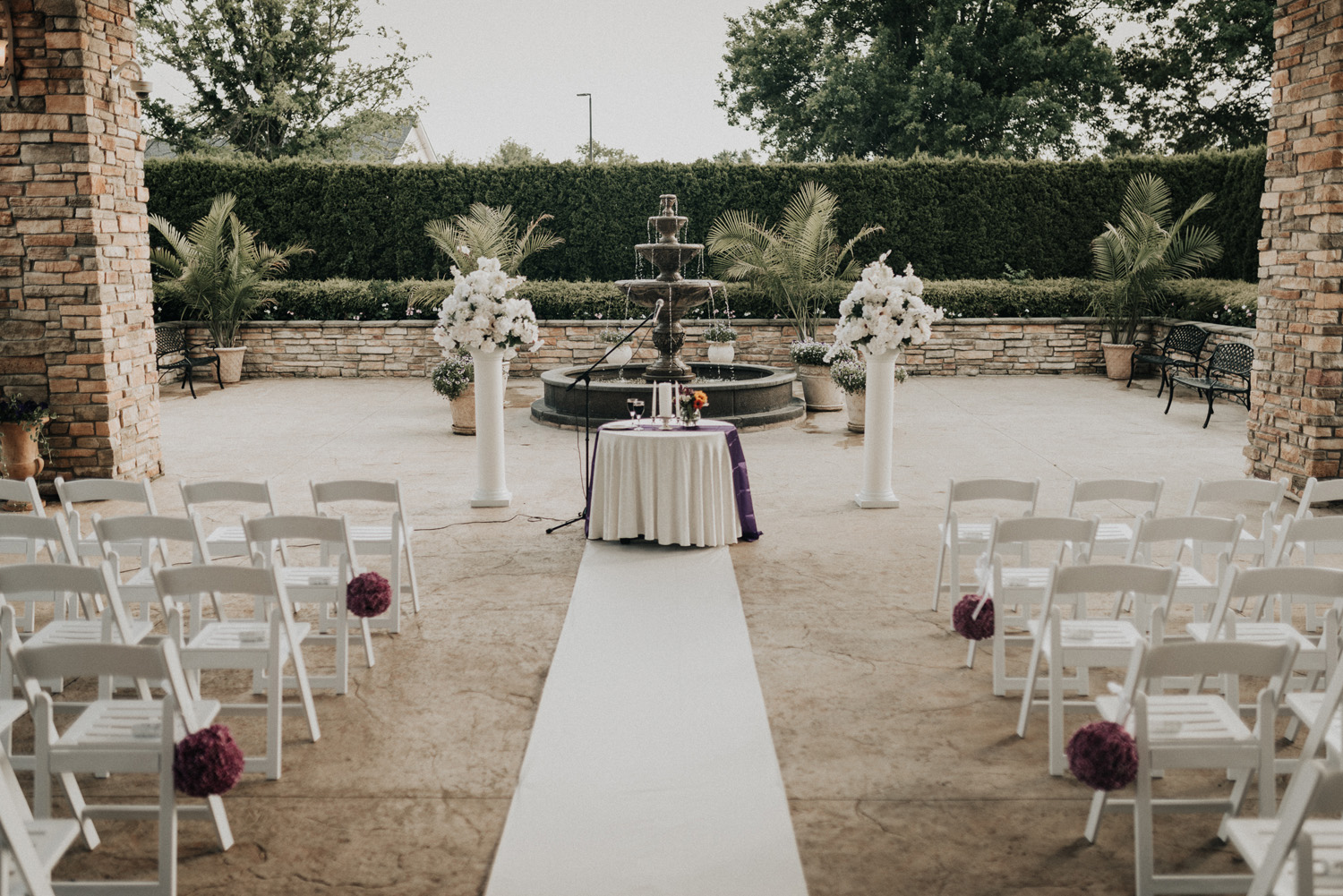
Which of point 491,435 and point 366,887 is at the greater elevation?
point 491,435

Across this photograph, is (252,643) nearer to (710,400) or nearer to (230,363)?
(710,400)

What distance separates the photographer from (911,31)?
24.1 m

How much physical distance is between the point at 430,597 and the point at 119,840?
2.69 metres

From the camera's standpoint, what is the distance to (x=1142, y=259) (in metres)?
15.2

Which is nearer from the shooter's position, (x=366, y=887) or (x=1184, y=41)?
(x=366, y=887)

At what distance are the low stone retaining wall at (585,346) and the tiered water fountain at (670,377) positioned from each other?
2476 millimetres

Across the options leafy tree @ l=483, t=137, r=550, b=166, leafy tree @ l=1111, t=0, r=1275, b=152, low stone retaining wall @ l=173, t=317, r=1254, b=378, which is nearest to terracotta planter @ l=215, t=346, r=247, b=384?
low stone retaining wall @ l=173, t=317, r=1254, b=378

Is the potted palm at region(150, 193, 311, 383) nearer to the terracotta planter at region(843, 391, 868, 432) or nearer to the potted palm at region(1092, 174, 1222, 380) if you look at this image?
the terracotta planter at region(843, 391, 868, 432)

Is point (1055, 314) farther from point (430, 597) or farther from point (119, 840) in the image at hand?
point (119, 840)

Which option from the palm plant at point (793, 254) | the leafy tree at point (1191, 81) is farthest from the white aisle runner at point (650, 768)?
the leafy tree at point (1191, 81)

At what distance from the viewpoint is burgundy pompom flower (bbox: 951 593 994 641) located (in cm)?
455

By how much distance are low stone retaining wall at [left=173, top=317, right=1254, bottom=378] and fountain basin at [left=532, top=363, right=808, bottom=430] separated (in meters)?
3.60

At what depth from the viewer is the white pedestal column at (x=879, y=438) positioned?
8156mm

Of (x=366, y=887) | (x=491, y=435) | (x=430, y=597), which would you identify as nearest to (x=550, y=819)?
(x=366, y=887)
